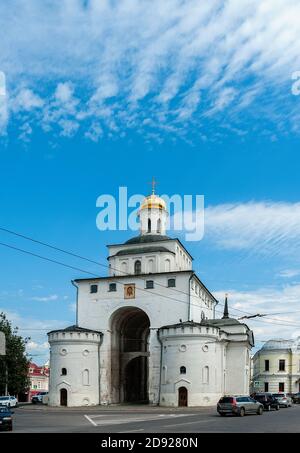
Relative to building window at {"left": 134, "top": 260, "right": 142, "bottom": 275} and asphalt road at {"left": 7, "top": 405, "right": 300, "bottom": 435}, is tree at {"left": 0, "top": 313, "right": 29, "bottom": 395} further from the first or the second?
asphalt road at {"left": 7, "top": 405, "right": 300, "bottom": 435}

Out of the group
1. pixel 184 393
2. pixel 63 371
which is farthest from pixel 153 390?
pixel 63 371

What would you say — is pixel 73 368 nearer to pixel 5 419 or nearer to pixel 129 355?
pixel 129 355

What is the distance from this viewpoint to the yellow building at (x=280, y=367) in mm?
87562

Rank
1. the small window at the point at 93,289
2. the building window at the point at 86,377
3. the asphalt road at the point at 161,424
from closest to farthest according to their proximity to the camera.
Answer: the asphalt road at the point at 161,424
the building window at the point at 86,377
the small window at the point at 93,289

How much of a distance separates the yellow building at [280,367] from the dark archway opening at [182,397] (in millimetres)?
39351

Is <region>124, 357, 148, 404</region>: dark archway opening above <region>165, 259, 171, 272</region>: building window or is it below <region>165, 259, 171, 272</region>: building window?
below

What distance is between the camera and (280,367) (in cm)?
8931

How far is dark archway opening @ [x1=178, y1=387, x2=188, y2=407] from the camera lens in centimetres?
5119

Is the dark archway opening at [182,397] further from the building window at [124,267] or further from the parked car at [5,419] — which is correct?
the parked car at [5,419]

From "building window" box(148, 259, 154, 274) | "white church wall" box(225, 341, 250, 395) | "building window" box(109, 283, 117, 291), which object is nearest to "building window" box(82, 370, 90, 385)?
"building window" box(109, 283, 117, 291)

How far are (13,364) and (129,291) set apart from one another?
18500 millimetres

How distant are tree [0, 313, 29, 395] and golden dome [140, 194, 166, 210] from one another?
21442 millimetres

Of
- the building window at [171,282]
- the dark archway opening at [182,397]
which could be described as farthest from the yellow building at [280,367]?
A: the dark archway opening at [182,397]

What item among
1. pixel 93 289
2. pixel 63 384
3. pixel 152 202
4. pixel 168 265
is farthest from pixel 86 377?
pixel 152 202
